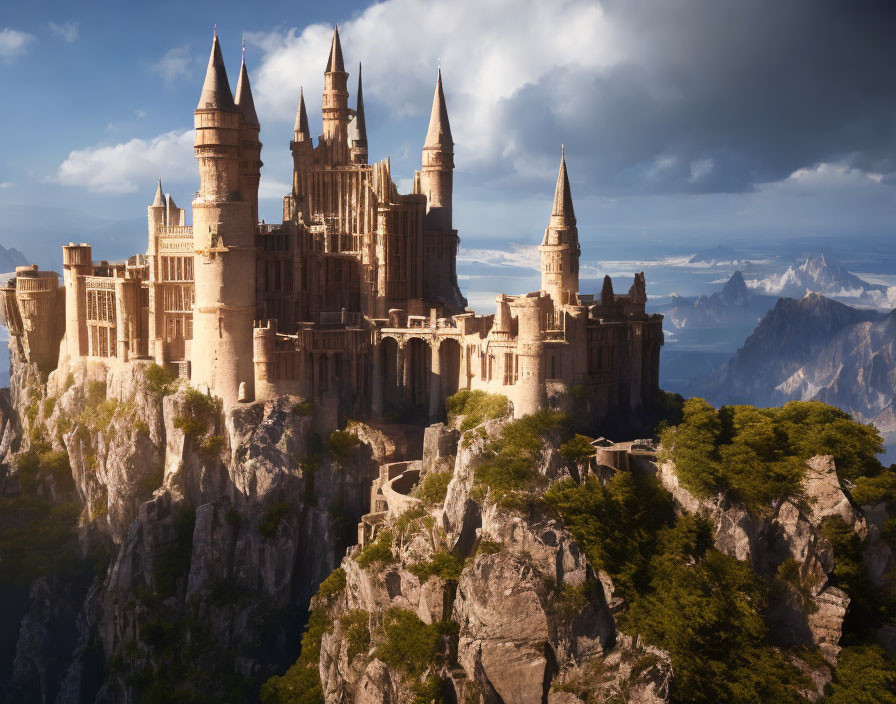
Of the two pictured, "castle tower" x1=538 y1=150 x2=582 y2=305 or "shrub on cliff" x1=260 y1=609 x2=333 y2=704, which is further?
"castle tower" x1=538 y1=150 x2=582 y2=305

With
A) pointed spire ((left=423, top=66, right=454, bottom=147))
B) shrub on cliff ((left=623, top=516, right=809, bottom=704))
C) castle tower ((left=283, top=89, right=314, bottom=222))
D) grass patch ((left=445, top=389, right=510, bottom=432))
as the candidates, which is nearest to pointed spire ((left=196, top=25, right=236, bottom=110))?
castle tower ((left=283, top=89, right=314, bottom=222))

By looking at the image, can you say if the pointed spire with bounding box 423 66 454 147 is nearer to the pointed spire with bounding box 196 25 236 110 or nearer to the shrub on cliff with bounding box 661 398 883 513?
the pointed spire with bounding box 196 25 236 110

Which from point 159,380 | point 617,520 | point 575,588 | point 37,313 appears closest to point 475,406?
point 617,520

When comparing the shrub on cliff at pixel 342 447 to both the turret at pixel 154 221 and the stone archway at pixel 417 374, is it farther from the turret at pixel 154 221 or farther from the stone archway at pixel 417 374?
the turret at pixel 154 221

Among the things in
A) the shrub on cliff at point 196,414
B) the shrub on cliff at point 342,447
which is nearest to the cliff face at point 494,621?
the shrub on cliff at point 342,447

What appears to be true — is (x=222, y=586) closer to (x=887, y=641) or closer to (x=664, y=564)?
(x=664, y=564)
